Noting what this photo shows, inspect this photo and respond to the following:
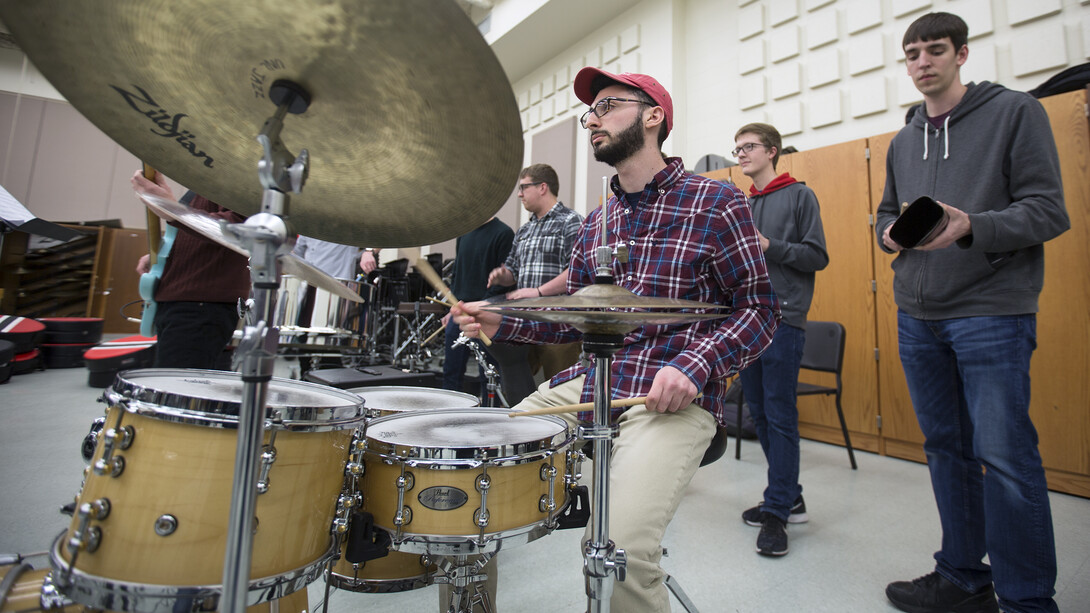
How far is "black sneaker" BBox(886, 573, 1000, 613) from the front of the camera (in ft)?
4.97

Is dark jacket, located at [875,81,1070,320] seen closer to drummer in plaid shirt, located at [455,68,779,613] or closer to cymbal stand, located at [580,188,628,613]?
drummer in plaid shirt, located at [455,68,779,613]

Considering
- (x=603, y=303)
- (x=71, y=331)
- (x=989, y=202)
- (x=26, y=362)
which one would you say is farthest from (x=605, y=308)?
(x=71, y=331)

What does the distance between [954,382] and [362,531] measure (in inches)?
68.3

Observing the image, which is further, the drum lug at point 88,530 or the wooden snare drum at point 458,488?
the wooden snare drum at point 458,488

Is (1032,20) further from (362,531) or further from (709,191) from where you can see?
(362,531)

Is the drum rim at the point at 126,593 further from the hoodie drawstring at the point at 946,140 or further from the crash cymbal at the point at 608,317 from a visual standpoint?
the hoodie drawstring at the point at 946,140

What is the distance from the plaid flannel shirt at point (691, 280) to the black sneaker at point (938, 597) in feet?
3.09

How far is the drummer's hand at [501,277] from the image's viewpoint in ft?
9.96

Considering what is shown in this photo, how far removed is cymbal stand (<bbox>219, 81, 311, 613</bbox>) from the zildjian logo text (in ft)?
0.63

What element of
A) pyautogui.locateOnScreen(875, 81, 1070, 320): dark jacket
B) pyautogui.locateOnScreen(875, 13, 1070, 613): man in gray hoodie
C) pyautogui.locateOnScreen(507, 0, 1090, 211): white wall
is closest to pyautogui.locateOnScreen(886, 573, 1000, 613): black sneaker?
pyautogui.locateOnScreen(875, 13, 1070, 613): man in gray hoodie

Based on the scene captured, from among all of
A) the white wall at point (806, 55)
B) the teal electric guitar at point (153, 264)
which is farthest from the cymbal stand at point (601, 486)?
the white wall at point (806, 55)

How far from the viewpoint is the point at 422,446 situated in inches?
41.1

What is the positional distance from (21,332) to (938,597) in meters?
7.13

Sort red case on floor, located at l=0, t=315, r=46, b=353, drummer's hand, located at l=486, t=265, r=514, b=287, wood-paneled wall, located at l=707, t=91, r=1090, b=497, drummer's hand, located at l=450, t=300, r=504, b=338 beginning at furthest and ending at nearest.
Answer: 1. red case on floor, located at l=0, t=315, r=46, b=353
2. drummer's hand, located at l=486, t=265, r=514, b=287
3. wood-paneled wall, located at l=707, t=91, r=1090, b=497
4. drummer's hand, located at l=450, t=300, r=504, b=338
